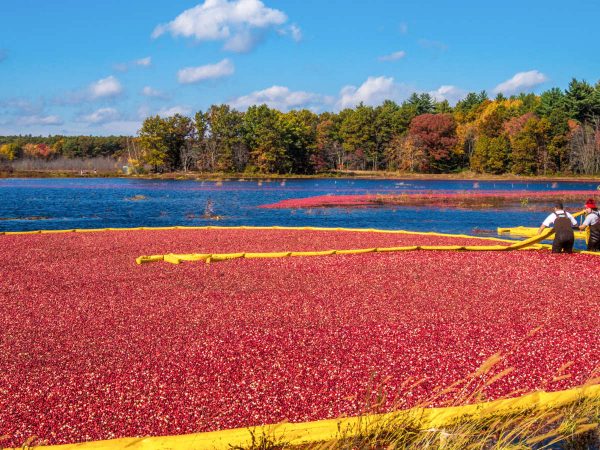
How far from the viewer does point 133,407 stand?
5004 millimetres

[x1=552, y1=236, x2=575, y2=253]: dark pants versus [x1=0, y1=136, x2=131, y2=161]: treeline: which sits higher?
[x1=0, y1=136, x2=131, y2=161]: treeline

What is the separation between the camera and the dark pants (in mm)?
12594

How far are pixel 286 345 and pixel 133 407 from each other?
6.52ft

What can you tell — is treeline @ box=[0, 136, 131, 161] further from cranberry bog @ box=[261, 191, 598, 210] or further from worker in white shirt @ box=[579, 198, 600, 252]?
worker in white shirt @ box=[579, 198, 600, 252]

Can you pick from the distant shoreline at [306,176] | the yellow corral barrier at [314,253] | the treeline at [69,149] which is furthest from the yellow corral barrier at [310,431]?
the treeline at [69,149]

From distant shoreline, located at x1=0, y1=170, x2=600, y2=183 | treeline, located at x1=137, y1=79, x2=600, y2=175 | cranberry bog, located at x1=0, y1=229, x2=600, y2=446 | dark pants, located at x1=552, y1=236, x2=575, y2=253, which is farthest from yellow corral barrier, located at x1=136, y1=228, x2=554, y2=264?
treeline, located at x1=137, y1=79, x2=600, y2=175

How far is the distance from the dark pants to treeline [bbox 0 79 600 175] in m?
66.2

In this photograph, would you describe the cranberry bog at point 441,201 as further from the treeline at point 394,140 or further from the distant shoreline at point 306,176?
the treeline at point 394,140

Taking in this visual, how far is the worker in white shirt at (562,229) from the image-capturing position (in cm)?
1239

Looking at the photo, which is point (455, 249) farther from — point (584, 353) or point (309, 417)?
point (309, 417)

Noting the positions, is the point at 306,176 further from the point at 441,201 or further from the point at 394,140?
the point at 441,201

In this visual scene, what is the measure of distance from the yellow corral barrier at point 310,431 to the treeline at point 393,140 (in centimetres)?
7521

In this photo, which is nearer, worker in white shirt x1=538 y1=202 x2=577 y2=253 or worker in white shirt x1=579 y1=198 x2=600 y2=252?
worker in white shirt x1=538 y1=202 x2=577 y2=253

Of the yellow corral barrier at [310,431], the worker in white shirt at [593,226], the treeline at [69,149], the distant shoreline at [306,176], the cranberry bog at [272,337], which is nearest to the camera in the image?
the yellow corral barrier at [310,431]
